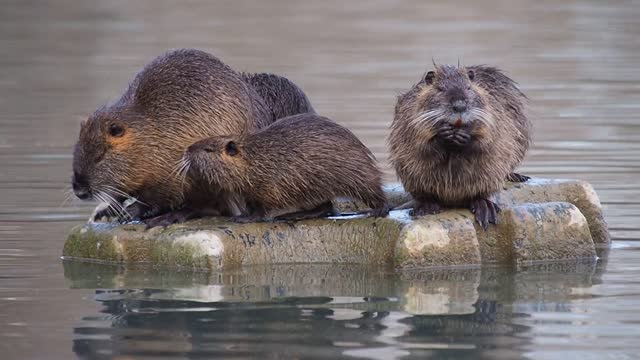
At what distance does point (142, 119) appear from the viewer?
775 centimetres

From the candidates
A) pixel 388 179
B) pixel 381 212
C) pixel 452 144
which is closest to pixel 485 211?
pixel 452 144

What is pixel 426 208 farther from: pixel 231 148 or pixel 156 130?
pixel 156 130

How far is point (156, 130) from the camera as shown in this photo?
775cm

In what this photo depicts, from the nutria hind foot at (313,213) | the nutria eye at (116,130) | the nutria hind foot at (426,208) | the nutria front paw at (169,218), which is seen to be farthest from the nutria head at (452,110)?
the nutria eye at (116,130)

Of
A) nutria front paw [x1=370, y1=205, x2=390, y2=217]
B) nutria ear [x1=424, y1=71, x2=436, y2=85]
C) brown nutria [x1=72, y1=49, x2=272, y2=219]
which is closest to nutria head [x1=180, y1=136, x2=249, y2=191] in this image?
brown nutria [x1=72, y1=49, x2=272, y2=219]

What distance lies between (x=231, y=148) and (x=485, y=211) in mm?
1236

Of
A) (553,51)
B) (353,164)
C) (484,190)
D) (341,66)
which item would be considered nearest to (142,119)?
(353,164)

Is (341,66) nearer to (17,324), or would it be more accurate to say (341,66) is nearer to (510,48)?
(510,48)

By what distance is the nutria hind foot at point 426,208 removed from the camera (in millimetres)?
7551

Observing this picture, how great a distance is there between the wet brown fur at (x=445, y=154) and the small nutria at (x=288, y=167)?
0.19m

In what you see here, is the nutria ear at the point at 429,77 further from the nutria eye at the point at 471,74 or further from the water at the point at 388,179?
the water at the point at 388,179

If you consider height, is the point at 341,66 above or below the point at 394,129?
above

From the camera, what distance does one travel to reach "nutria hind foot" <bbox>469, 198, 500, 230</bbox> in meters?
7.54

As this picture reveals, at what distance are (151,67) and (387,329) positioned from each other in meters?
2.37
